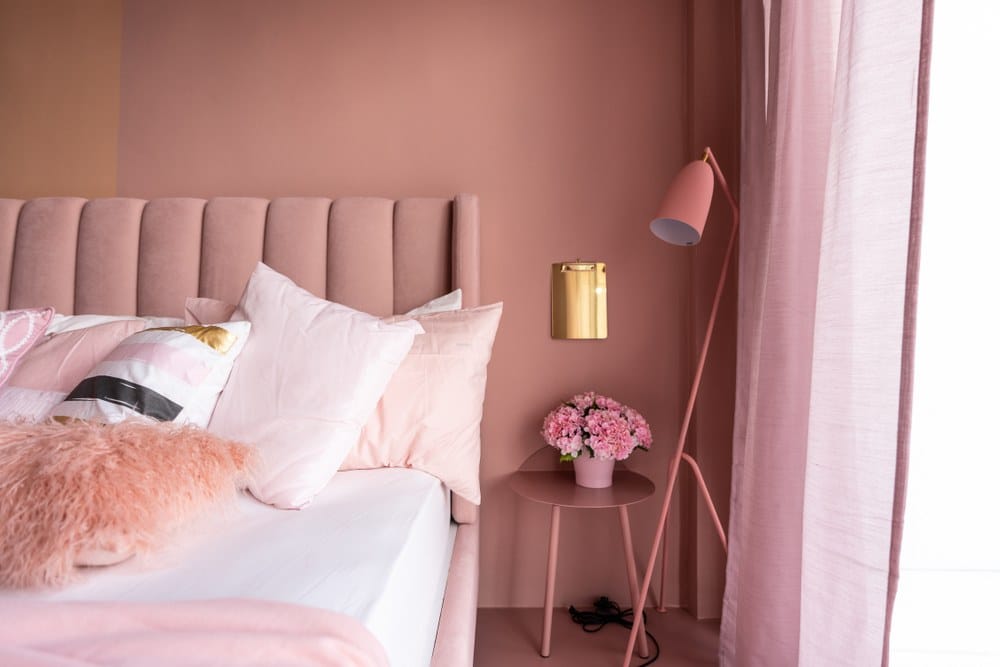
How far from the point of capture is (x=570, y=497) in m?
1.64

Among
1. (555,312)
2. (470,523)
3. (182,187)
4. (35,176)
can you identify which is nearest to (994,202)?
(555,312)

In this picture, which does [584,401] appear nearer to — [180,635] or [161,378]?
[161,378]

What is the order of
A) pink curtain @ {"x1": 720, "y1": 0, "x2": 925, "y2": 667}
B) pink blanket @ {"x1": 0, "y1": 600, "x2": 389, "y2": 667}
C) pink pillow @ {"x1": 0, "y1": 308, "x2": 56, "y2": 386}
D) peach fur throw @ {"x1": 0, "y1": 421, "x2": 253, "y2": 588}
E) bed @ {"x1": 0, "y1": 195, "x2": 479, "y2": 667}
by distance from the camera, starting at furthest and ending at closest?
bed @ {"x1": 0, "y1": 195, "x2": 479, "y2": 667}, pink pillow @ {"x1": 0, "y1": 308, "x2": 56, "y2": 386}, pink curtain @ {"x1": 720, "y1": 0, "x2": 925, "y2": 667}, peach fur throw @ {"x1": 0, "y1": 421, "x2": 253, "y2": 588}, pink blanket @ {"x1": 0, "y1": 600, "x2": 389, "y2": 667}

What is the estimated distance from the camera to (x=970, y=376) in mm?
1021

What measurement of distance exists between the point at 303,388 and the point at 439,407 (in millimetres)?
393

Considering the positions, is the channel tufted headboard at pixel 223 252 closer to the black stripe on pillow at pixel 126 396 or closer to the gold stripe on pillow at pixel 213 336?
the gold stripe on pillow at pixel 213 336

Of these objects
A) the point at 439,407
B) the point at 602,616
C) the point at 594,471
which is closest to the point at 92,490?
the point at 439,407

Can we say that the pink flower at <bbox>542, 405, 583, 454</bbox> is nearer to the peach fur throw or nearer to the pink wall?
the pink wall

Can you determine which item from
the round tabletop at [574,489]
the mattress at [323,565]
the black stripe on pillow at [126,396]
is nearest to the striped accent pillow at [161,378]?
the black stripe on pillow at [126,396]

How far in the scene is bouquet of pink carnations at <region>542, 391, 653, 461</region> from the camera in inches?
65.6

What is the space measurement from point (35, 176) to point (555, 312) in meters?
2.07

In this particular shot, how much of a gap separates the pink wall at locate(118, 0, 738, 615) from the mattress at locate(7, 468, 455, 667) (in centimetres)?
89

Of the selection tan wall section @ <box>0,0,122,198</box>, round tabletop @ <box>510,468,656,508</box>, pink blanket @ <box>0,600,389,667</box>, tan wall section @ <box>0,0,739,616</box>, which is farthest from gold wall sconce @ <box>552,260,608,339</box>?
tan wall section @ <box>0,0,122,198</box>

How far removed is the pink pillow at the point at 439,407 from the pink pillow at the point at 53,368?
2.18 ft
